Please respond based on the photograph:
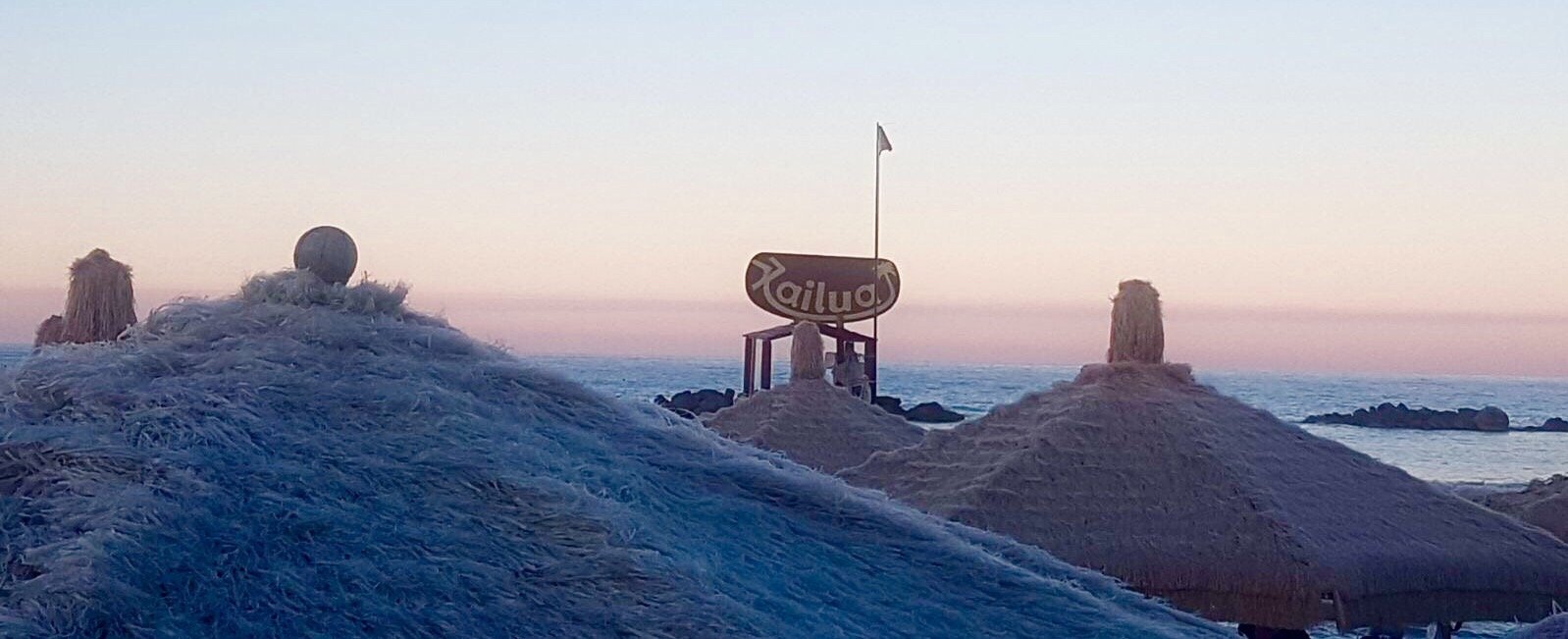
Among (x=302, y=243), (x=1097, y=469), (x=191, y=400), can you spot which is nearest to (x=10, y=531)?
(x=191, y=400)

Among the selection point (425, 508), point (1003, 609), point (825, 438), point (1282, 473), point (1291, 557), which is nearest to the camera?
point (425, 508)

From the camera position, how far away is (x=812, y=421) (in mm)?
10094

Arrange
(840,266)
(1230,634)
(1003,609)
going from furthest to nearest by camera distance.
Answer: (840,266) → (1230,634) → (1003,609)

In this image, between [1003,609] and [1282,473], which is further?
[1282,473]

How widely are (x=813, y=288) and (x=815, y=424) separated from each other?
4317mm

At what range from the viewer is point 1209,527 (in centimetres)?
638

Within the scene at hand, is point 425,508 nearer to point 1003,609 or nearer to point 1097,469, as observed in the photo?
point 1003,609

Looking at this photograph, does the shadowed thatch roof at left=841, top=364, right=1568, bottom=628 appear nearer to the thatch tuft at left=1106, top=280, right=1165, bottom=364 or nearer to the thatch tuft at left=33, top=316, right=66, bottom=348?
the thatch tuft at left=1106, top=280, right=1165, bottom=364

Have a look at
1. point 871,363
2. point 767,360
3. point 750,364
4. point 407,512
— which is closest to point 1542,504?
point 871,363

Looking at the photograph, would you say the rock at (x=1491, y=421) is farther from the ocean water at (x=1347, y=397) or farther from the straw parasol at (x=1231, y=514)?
the straw parasol at (x=1231, y=514)

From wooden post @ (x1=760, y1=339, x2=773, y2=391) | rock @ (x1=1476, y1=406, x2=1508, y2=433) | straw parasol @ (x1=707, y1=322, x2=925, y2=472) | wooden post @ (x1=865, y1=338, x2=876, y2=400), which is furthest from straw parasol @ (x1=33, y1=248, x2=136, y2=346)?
rock @ (x1=1476, y1=406, x2=1508, y2=433)

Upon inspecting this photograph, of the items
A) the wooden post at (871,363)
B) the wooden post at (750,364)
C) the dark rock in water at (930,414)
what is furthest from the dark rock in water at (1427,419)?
the wooden post at (750,364)

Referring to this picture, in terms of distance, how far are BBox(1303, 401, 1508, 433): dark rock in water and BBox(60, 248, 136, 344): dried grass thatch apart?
45.7 meters

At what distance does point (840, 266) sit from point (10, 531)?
13085 millimetres
